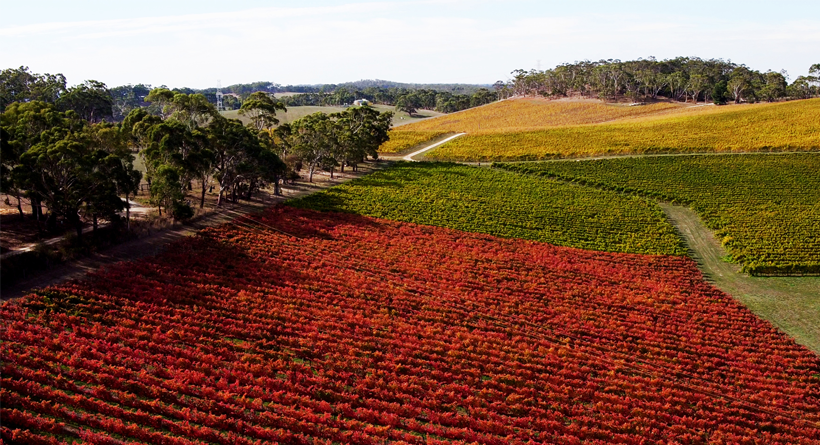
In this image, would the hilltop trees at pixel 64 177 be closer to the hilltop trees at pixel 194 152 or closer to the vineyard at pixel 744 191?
the hilltop trees at pixel 194 152

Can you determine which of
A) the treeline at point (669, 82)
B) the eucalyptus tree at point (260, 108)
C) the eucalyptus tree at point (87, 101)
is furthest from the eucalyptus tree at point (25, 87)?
the treeline at point (669, 82)

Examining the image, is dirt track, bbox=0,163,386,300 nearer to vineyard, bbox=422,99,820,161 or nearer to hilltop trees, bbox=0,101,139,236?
hilltop trees, bbox=0,101,139,236

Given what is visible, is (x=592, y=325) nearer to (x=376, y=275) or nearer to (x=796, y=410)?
(x=796, y=410)

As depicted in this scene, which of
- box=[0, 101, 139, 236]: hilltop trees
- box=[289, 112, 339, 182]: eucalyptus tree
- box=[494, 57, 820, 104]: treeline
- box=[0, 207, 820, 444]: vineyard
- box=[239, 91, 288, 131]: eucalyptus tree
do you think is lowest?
box=[0, 207, 820, 444]: vineyard

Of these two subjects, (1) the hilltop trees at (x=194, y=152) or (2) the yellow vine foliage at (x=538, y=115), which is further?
(2) the yellow vine foliage at (x=538, y=115)

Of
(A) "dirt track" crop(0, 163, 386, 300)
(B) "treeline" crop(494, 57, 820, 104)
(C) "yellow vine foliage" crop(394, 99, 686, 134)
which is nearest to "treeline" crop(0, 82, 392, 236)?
(A) "dirt track" crop(0, 163, 386, 300)

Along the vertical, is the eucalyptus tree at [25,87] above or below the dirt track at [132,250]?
above
